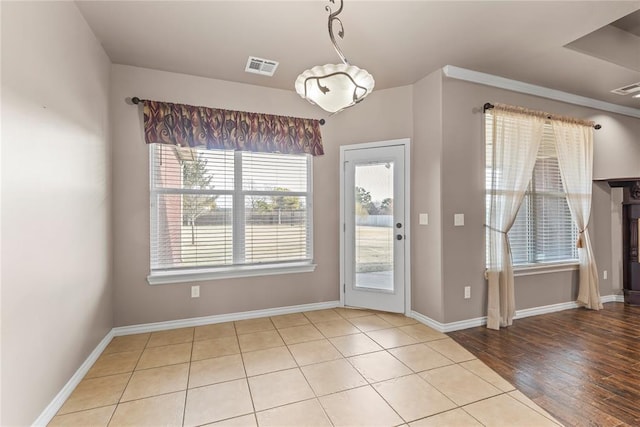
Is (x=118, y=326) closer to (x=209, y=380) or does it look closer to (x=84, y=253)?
(x=84, y=253)

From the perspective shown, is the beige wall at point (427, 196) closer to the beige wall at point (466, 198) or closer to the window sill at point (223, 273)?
the beige wall at point (466, 198)

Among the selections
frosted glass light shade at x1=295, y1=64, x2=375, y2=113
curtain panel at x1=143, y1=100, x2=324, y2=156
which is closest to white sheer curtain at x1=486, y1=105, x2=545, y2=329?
curtain panel at x1=143, y1=100, x2=324, y2=156

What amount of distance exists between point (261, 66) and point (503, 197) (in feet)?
9.59

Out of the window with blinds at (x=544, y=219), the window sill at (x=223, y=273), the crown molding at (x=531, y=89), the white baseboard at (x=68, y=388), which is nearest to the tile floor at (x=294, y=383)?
the white baseboard at (x=68, y=388)

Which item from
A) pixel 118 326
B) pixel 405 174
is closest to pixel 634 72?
pixel 405 174

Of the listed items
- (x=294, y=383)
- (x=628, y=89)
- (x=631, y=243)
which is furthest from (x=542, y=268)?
(x=294, y=383)

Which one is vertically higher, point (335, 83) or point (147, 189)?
point (335, 83)

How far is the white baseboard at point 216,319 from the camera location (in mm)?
3088

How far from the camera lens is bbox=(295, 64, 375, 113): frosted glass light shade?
1753mm

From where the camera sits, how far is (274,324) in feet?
10.9

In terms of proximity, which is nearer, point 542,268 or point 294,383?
point 294,383

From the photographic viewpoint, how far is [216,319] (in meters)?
3.38

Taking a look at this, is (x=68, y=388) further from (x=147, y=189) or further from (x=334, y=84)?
(x=334, y=84)

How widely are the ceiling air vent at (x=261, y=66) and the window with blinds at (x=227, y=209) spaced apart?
2.86ft
